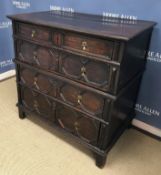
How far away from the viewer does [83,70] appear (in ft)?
4.13

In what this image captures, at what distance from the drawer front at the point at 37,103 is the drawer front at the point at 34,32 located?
1.52ft

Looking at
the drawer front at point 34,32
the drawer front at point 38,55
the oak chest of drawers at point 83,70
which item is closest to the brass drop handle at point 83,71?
the oak chest of drawers at point 83,70

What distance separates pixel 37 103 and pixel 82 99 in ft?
1.63

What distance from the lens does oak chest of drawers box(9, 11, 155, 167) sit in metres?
1.15

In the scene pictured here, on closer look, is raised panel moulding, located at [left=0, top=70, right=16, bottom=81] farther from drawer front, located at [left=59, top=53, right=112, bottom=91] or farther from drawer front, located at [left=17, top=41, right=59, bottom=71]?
drawer front, located at [left=59, top=53, right=112, bottom=91]

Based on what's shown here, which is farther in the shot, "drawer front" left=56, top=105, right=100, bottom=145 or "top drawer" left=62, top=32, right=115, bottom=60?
"drawer front" left=56, top=105, right=100, bottom=145

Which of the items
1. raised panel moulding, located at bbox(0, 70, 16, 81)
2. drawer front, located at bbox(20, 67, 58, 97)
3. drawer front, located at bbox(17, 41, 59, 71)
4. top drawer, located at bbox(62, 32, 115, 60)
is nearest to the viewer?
top drawer, located at bbox(62, 32, 115, 60)

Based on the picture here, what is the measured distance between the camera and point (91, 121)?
1.37m

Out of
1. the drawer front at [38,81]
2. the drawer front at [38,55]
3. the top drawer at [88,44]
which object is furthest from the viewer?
the drawer front at [38,81]

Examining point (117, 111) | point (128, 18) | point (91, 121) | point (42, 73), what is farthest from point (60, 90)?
point (128, 18)

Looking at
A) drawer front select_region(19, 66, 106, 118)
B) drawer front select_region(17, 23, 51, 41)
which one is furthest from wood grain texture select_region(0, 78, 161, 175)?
drawer front select_region(17, 23, 51, 41)

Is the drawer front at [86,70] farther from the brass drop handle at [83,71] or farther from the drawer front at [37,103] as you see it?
the drawer front at [37,103]

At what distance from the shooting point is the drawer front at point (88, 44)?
3.64 ft

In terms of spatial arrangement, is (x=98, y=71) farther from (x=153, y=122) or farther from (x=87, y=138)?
(x=153, y=122)
